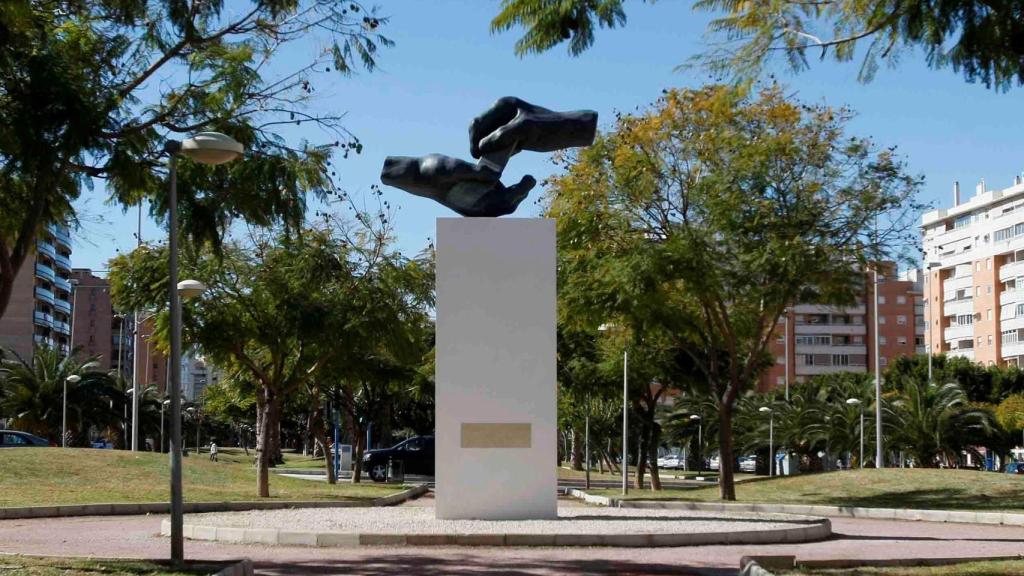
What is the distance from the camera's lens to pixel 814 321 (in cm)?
12031

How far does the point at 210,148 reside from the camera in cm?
1279

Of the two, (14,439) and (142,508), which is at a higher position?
(14,439)

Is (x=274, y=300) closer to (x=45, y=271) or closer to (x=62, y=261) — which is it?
(x=45, y=271)

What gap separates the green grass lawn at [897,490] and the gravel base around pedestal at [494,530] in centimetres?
807

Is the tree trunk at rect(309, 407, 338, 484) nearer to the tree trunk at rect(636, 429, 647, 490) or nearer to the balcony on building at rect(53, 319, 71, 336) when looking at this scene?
the tree trunk at rect(636, 429, 647, 490)

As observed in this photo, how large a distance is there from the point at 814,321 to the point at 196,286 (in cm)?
10259

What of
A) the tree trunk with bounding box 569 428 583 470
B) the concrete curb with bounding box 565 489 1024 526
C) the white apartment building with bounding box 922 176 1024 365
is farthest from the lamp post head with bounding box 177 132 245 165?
the white apartment building with bounding box 922 176 1024 365

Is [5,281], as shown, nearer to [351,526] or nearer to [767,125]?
[351,526]

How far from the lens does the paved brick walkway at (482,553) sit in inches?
534

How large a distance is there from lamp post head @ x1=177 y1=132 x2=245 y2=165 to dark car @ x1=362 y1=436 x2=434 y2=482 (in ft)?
107

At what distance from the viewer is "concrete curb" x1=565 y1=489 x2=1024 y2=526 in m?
22.6

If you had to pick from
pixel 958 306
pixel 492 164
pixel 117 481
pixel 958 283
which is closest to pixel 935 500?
pixel 492 164

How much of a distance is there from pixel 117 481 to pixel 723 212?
49.7 ft

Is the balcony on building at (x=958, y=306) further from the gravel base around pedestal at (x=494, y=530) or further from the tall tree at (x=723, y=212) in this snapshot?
the gravel base around pedestal at (x=494, y=530)
